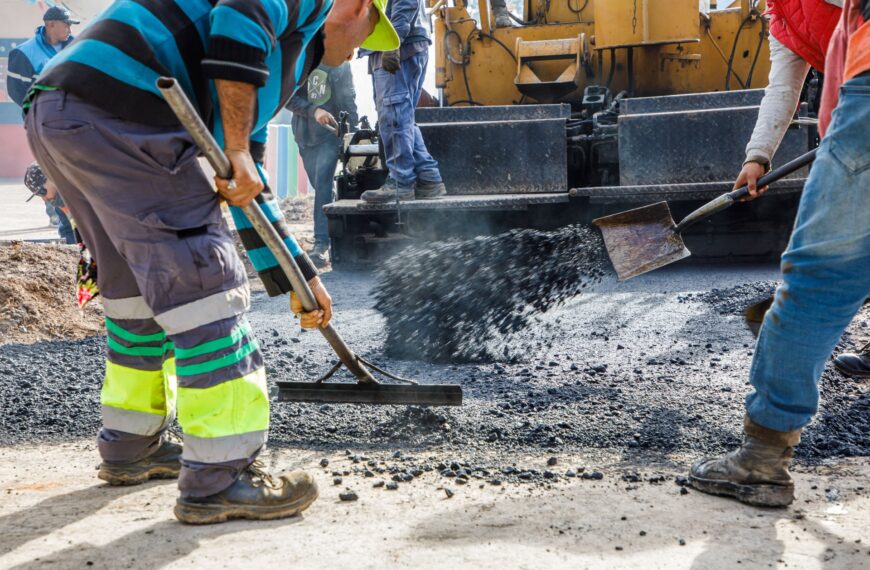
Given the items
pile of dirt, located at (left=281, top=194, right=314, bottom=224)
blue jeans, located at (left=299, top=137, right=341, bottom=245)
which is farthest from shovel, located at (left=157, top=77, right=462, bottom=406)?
pile of dirt, located at (left=281, top=194, right=314, bottom=224)

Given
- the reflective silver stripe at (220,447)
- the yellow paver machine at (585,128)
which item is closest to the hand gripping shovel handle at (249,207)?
the reflective silver stripe at (220,447)

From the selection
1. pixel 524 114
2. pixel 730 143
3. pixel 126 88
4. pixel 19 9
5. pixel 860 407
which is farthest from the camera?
pixel 19 9

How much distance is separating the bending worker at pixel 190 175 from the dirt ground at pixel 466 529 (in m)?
0.16

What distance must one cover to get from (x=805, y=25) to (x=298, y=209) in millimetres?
12570

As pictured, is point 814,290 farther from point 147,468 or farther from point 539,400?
point 147,468

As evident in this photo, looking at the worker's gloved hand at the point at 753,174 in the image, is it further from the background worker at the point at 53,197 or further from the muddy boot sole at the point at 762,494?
the background worker at the point at 53,197

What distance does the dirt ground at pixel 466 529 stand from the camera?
6.87ft

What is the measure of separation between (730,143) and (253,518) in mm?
5329

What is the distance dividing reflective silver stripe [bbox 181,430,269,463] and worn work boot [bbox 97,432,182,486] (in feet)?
1.43

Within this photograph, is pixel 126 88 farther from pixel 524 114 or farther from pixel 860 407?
pixel 524 114

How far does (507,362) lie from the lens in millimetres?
4223

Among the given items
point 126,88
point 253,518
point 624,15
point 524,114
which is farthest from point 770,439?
point 624,15

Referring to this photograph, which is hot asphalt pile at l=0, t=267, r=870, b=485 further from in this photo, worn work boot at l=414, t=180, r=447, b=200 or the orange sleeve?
worn work boot at l=414, t=180, r=447, b=200

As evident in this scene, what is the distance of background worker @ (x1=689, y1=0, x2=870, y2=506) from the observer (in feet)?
7.07
